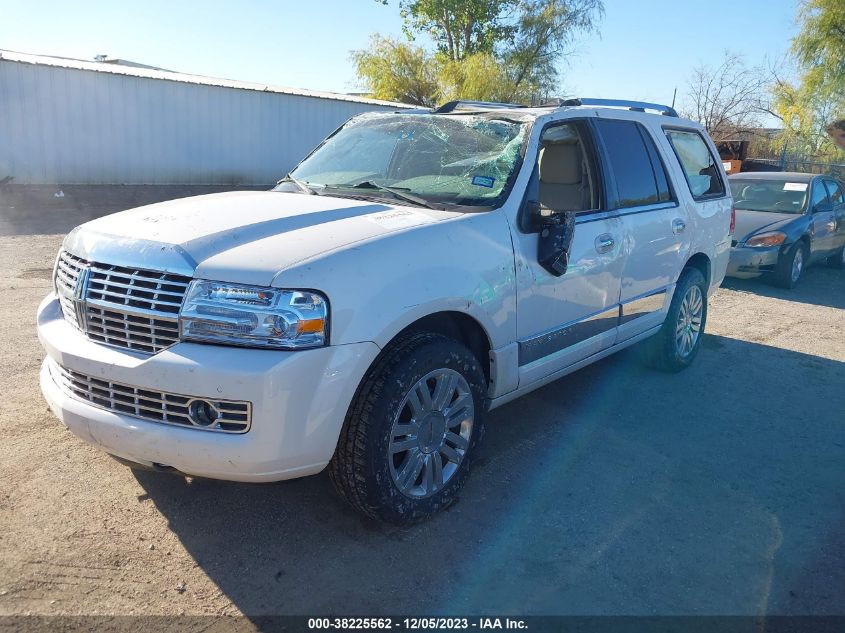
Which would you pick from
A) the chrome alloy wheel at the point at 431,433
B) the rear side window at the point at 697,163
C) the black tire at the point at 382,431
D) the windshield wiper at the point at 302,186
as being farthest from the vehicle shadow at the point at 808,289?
the black tire at the point at 382,431

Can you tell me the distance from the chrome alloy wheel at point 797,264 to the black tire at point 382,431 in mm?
8322

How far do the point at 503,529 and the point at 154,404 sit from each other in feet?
5.46

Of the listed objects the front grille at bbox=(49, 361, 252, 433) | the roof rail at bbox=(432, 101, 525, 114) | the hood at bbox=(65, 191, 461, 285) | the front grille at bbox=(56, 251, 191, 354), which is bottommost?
the front grille at bbox=(49, 361, 252, 433)

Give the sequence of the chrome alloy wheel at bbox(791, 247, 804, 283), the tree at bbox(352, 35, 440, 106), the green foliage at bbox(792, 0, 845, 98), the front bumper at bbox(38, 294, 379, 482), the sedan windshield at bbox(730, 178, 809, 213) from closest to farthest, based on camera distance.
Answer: the front bumper at bbox(38, 294, 379, 482), the chrome alloy wheel at bbox(791, 247, 804, 283), the sedan windshield at bbox(730, 178, 809, 213), the green foliage at bbox(792, 0, 845, 98), the tree at bbox(352, 35, 440, 106)

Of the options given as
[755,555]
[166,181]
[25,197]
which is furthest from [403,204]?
[166,181]

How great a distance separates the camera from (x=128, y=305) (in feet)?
9.59

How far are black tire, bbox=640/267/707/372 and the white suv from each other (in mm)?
887

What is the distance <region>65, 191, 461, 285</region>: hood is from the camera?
288cm

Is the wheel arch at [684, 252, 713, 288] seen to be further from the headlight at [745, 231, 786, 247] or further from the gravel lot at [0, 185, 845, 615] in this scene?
the headlight at [745, 231, 786, 247]

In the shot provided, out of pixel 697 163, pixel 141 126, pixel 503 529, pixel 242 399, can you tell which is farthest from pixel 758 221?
pixel 141 126

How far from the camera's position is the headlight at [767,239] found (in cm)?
977

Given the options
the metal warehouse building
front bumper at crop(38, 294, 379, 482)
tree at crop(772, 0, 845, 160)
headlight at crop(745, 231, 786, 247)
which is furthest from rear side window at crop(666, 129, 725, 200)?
tree at crop(772, 0, 845, 160)

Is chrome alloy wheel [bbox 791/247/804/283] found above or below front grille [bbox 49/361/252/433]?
below

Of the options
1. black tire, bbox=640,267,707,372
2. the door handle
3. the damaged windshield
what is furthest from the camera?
black tire, bbox=640,267,707,372
